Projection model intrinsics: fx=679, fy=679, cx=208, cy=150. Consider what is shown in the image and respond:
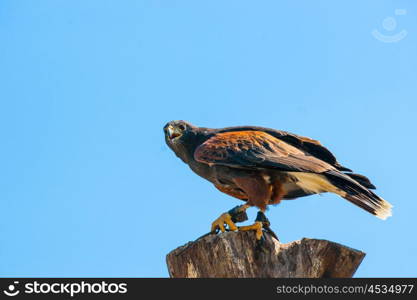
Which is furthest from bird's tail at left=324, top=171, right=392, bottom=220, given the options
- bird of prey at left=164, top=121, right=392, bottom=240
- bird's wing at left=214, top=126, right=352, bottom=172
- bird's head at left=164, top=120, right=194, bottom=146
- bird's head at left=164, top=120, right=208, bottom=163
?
bird's head at left=164, top=120, right=194, bottom=146

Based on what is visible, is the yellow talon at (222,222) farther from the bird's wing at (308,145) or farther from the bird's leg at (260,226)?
the bird's wing at (308,145)

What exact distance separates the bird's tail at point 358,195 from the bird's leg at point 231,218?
1208 millimetres

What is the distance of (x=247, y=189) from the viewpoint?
8.90 meters

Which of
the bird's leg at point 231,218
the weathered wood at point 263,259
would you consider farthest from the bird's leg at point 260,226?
the bird's leg at point 231,218

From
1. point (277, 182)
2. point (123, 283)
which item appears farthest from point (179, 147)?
point (123, 283)

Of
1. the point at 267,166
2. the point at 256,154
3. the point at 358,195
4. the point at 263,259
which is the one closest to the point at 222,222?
the point at 263,259

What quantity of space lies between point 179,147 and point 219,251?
8.93 feet

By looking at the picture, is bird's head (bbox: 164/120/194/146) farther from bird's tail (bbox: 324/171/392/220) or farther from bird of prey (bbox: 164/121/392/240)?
bird's tail (bbox: 324/171/392/220)

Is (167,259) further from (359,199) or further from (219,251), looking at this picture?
(359,199)

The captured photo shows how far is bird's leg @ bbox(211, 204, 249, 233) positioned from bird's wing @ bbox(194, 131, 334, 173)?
0.62 meters

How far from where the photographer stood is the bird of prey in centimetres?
877

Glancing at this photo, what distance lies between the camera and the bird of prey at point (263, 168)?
8773 millimetres

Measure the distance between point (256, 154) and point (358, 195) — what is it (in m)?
1.42

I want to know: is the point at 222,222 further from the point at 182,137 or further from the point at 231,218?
the point at 182,137
